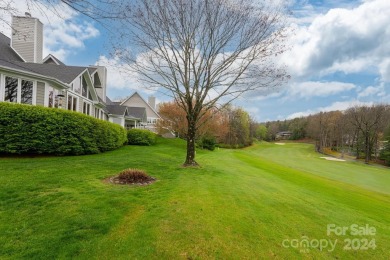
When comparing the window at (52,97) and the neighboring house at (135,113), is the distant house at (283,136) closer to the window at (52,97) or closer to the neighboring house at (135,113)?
the neighboring house at (135,113)

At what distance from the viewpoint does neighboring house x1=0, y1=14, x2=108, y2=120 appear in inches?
493

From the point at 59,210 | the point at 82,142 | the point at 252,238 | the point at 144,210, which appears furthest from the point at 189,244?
the point at 82,142

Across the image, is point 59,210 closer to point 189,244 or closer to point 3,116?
point 189,244

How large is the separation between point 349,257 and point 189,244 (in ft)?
9.83

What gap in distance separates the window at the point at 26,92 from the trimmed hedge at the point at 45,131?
2.56 metres

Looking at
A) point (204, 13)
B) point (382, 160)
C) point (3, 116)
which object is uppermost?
point (204, 13)

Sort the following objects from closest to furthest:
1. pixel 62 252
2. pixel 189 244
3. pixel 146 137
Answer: pixel 62 252 < pixel 189 244 < pixel 146 137

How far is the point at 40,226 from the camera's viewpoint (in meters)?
4.34

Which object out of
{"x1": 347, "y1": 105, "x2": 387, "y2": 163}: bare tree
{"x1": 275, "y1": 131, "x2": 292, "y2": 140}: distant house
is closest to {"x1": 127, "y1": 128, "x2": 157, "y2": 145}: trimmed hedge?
{"x1": 347, "y1": 105, "x2": 387, "y2": 163}: bare tree

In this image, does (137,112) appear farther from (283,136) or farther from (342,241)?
(283,136)

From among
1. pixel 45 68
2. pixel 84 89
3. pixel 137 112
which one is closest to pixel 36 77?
pixel 45 68

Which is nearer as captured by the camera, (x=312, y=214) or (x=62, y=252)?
(x=62, y=252)

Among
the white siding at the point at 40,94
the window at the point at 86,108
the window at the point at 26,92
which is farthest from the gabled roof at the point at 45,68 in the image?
the window at the point at 86,108

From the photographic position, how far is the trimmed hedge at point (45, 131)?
34.8 feet
